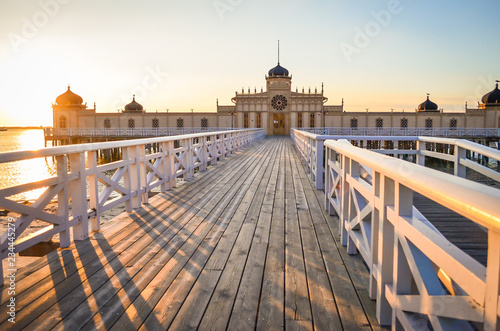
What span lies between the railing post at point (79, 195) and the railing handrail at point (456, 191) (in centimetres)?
319

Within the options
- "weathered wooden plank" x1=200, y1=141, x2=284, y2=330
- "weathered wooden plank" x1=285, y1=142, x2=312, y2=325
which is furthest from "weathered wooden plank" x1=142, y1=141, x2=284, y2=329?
"weathered wooden plank" x1=285, y1=142, x2=312, y2=325

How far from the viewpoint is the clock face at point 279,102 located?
48750 millimetres

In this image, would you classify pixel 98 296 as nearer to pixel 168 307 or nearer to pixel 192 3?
pixel 168 307

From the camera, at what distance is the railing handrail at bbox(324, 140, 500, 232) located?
1067 millimetres

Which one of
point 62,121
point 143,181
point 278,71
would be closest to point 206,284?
point 143,181

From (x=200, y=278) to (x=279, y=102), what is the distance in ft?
154

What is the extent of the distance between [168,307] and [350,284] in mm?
1393

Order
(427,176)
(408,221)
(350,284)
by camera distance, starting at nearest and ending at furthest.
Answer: (427,176) < (408,221) < (350,284)

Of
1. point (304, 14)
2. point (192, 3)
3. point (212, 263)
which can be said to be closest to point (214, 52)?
point (192, 3)

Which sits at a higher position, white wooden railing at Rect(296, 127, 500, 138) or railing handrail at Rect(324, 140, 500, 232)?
white wooden railing at Rect(296, 127, 500, 138)

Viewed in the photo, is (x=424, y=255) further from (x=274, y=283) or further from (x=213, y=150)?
(x=213, y=150)

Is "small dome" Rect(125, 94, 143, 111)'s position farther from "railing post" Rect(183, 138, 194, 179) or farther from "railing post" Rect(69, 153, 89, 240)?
"railing post" Rect(69, 153, 89, 240)

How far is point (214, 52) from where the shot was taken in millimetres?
16797

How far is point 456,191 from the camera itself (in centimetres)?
128
